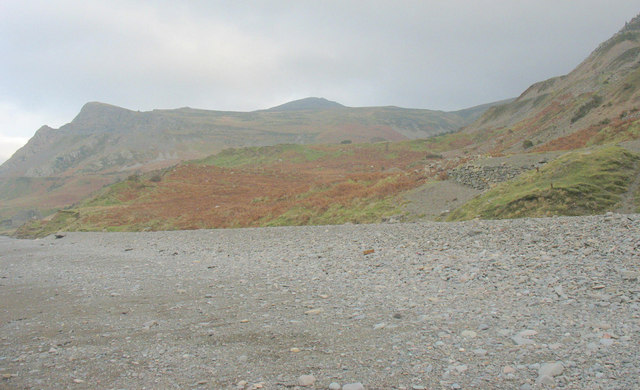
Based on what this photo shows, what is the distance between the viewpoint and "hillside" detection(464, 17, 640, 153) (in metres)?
31.9

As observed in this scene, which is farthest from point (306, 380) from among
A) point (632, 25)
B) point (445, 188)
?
point (632, 25)

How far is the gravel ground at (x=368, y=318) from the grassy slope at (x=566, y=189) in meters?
3.59

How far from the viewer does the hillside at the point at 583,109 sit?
31.9m

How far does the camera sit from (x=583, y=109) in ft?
156

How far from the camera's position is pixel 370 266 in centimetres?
1087

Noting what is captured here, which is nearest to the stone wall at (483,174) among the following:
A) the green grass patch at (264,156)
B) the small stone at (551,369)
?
the small stone at (551,369)

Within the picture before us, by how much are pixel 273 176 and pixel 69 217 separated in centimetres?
2940

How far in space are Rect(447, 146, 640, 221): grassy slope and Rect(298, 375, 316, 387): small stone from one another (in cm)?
1344

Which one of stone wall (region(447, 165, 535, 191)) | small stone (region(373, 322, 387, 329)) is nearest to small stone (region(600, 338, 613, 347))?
small stone (region(373, 322, 387, 329))

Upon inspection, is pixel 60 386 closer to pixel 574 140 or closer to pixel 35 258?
pixel 35 258

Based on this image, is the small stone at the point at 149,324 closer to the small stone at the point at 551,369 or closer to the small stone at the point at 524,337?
the small stone at the point at 524,337

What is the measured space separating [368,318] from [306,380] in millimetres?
2440

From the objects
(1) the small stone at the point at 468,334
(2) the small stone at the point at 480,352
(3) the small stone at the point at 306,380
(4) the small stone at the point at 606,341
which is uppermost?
(4) the small stone at the point at 606,341

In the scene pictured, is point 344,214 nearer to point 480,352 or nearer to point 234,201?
point 234,201
